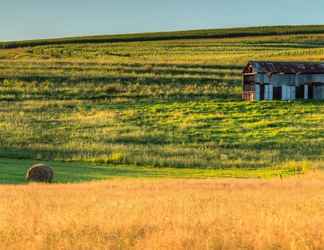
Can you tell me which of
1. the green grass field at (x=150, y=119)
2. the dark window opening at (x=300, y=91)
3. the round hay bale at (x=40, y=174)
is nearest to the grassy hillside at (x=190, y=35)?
the green grass field at (x=150, y=119)

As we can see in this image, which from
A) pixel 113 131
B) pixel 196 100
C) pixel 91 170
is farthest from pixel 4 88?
pixel 91 170

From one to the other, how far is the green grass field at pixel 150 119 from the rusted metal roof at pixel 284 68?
3720mm

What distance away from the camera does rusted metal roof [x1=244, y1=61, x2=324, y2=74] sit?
245 feet

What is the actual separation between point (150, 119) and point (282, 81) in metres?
21.0

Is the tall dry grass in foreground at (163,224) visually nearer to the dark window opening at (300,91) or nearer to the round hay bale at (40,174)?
the round hay bale at (40,174)

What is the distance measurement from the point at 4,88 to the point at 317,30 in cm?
9132

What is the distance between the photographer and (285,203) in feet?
55.9

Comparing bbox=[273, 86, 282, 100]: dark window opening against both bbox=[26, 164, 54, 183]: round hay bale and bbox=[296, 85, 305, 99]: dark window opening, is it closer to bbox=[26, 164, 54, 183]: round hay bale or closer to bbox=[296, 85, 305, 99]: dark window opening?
bbox=[296, 85, 305, 99]: dark window opening

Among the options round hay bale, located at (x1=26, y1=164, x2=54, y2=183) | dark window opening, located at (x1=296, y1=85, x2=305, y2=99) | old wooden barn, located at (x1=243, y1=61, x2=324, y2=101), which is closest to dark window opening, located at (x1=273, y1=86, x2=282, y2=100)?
old wooden barn, located at (x1=243, y1=61, x2=324, y2=101)

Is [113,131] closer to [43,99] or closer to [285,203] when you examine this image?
[43,99]

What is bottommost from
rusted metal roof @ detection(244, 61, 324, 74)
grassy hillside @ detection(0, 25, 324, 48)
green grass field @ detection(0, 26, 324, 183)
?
green grass field @ detection(0, 26, 324, 183)

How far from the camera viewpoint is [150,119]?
5975cm

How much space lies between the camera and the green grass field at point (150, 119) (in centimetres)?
3997

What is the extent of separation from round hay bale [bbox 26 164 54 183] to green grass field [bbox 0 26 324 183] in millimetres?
537
